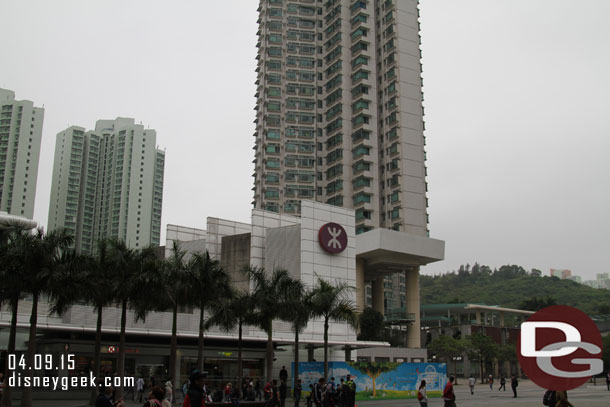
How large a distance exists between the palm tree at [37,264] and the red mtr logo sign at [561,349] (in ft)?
98.2

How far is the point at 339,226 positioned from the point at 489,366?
61174mm

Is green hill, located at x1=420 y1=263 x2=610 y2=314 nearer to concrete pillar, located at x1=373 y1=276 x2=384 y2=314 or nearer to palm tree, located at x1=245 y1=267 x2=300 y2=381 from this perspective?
concrete pillar, located at x1=373 y1=276 x2=384 y2=314

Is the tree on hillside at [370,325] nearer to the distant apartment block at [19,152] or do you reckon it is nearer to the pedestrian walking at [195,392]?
the pedestrian walking at [195,392]

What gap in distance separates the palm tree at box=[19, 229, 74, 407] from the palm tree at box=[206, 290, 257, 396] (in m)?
12.1

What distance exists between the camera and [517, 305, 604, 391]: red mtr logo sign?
4430 millimetres

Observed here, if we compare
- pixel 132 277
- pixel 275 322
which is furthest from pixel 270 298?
pixel 275 322

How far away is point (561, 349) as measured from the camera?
4.55 meters

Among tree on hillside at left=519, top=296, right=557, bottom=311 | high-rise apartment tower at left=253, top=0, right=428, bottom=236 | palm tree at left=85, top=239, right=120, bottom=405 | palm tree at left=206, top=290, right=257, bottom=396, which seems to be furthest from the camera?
tree on hillside at left=519, top=296, right=557, bottom=311

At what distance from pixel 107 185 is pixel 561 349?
160 meters

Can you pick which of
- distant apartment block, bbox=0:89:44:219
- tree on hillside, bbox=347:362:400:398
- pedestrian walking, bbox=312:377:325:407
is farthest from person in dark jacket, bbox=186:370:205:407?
distant apartment block, bbox=0:89:44:219

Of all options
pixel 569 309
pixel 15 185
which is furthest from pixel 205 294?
pixel 15 185

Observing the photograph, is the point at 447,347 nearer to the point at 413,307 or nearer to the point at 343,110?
the point at 413,307

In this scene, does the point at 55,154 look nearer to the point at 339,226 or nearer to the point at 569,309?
the point at 339,226

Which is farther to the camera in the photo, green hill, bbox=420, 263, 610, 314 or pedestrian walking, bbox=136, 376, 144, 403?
green hill, bbox=420, 263, 610, 314
